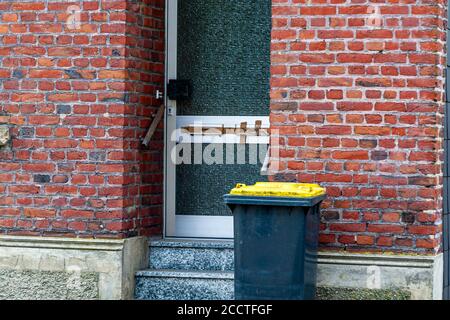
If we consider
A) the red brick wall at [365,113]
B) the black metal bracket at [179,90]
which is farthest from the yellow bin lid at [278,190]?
the black metal bracket at [179,90]

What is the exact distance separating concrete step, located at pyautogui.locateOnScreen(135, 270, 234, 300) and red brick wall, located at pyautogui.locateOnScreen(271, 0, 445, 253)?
905 millimetres

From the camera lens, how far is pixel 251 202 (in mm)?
7293

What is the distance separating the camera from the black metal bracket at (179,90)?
8969 mm

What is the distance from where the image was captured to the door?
8898 millimetres

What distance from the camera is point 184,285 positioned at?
8.52 meters

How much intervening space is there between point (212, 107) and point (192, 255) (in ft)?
4.04

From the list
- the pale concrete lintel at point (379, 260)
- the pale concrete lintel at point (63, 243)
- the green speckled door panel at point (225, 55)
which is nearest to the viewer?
the pale concrete lintel at point (379, 260)

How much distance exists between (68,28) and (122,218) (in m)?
1.54

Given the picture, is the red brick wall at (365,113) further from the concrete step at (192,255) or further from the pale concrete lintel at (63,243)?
the pale concrete lintel at (63,243)

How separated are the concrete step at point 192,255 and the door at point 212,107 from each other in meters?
0.29

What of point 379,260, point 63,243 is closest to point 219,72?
point 63,243

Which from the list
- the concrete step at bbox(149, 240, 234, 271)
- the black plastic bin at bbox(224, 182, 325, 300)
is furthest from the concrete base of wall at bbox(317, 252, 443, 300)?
the concrete step at bbox(149, 240, 234, 271)

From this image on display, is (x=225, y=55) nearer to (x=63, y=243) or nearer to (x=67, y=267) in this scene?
(x=63, y=243)
